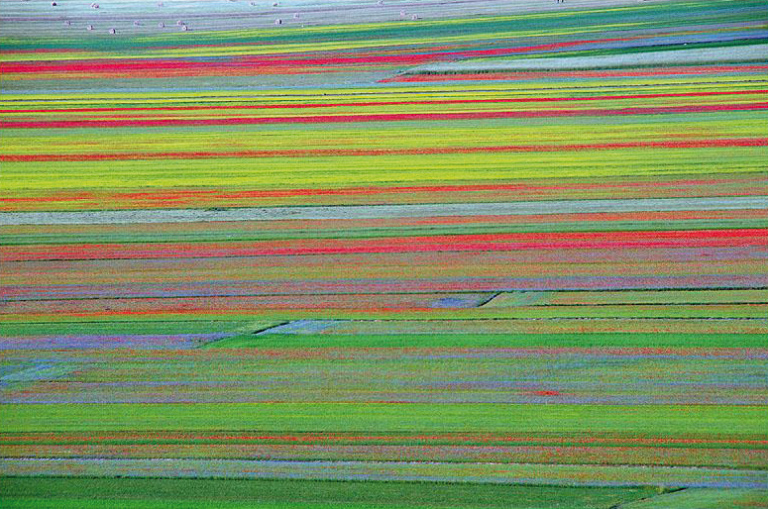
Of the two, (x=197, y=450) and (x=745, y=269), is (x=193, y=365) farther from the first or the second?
(x=745, y=269)

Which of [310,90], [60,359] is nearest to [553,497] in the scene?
[60,359]

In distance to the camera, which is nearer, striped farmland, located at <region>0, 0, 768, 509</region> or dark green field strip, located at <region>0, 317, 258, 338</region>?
striped farmland, located at <region>0, 0, 768, 509</region>

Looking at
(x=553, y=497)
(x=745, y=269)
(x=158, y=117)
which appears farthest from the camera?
(x=158, y=117)

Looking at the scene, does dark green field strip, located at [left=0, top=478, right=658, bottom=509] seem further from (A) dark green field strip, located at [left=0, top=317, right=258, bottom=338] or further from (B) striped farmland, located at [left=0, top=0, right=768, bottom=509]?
(A) dark green field strip, located at [left=0, top=317, right=258, bottom=338]

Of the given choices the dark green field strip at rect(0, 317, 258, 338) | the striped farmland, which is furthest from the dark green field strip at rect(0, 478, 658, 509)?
the dark green field strip at rect(0, 317, 258, 338)

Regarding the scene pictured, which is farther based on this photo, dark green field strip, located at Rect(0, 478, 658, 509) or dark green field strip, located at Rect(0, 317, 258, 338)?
dark green field strip, located at Rect(0, 317, 258, 338)

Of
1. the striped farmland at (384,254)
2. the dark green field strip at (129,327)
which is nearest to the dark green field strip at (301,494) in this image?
the striped farmland at (384,254)

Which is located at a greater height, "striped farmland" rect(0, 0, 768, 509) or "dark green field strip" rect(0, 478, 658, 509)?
"striped farmland" rect(0, 0, 768, 509)

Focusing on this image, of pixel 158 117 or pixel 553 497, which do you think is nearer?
pixel 553 497
